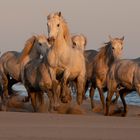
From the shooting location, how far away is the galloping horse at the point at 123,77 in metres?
14.2

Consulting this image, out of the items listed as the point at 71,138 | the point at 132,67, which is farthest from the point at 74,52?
the point at 71,138

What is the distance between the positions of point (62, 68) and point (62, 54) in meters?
0.32

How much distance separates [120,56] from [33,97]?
2516 mm

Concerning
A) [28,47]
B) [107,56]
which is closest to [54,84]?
[28,47]

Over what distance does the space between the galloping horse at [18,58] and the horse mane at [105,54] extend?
1.62 meters

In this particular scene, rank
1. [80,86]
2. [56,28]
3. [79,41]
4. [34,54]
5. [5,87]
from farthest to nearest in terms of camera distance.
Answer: [79,41], [5,87], [34,54], [80,86], [56,28]

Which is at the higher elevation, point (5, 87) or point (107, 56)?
point (107, 56)

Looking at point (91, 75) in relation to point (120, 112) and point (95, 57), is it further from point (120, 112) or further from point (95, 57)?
point (120, 112)

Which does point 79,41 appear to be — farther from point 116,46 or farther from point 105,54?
point 116,46

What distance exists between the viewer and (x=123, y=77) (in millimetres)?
14648

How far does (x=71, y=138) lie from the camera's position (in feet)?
25.5

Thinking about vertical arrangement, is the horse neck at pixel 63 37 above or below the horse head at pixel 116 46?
above

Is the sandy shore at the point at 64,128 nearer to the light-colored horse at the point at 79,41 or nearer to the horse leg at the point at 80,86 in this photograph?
the horse leg at the point at 80,86

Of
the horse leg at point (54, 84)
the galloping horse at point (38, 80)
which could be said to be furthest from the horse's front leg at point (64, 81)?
the galloping horse at point (38, 80)
